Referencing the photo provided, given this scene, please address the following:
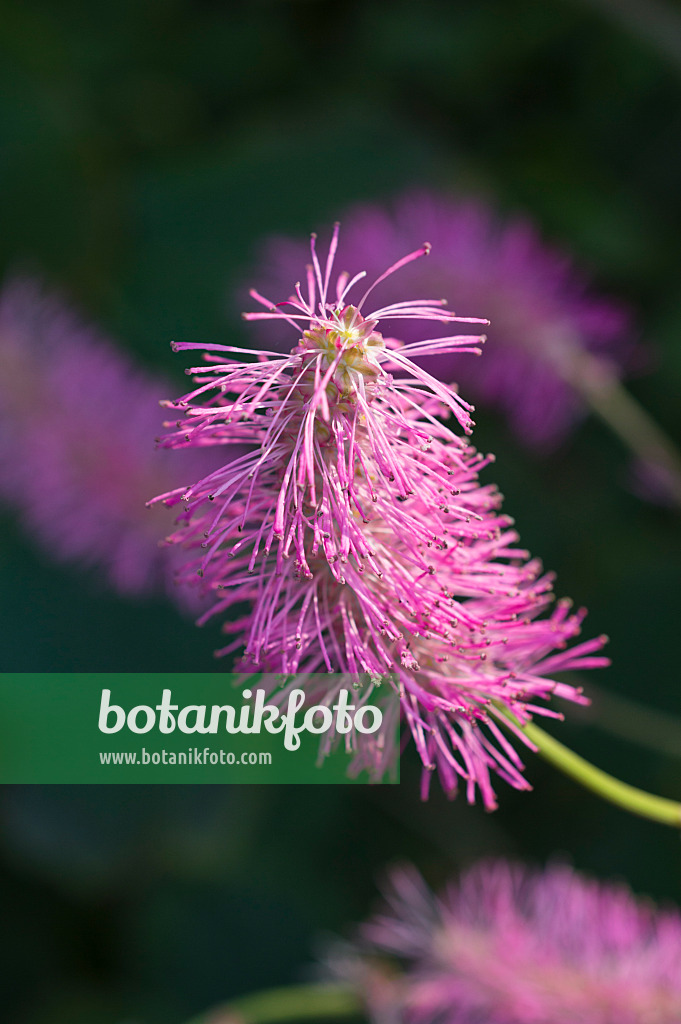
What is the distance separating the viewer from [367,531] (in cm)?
40

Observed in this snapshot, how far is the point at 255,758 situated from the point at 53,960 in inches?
25.2

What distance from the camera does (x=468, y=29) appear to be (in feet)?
4.18

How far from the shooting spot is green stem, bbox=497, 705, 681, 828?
0.39m

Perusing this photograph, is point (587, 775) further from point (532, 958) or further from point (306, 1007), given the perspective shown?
point (306, 1007)

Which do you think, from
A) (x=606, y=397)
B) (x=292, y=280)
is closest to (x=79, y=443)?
(x=292, y=280)

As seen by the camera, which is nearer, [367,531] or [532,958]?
[367,531]

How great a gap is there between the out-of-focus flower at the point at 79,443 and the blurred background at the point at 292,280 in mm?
A: 24

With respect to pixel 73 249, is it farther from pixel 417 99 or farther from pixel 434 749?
pixel 434 749

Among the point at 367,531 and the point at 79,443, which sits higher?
the point at 79,443

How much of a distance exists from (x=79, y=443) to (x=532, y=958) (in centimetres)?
64

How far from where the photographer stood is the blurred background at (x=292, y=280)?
1.10m

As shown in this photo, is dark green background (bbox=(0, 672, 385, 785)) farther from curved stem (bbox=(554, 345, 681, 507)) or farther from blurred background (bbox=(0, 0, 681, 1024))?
curved stem (bbox=(554, 345, 681, 507))

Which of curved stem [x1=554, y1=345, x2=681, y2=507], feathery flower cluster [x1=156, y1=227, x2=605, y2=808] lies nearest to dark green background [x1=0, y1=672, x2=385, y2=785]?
feathery flower cluster [x1=156, y1=227, x2=605, y2=808]

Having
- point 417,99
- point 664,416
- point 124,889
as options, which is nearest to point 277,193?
point 417,99
